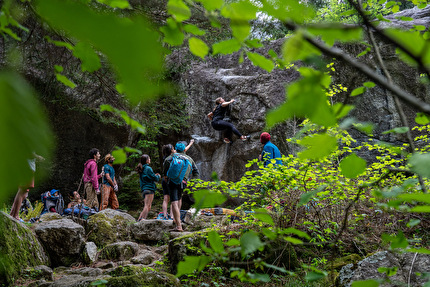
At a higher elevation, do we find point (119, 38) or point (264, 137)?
point (264, 137)

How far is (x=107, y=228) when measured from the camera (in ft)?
21.6

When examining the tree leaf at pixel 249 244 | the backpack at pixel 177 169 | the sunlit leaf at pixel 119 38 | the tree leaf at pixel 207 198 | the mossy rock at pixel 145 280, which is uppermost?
the sunlit leaf at pixel 119 38

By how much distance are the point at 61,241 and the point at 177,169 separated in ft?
7.65

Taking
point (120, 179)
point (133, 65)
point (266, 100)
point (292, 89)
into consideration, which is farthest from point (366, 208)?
point (120, 179)

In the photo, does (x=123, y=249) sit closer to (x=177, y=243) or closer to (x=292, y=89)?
(x=177, y=243)

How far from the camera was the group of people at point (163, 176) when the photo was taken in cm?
611

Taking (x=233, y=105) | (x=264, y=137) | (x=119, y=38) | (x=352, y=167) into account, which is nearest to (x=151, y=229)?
(x=264, y=137)

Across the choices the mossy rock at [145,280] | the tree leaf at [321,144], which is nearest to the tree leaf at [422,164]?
the tree leaf at [321,144]

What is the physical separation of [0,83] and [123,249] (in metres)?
5.80

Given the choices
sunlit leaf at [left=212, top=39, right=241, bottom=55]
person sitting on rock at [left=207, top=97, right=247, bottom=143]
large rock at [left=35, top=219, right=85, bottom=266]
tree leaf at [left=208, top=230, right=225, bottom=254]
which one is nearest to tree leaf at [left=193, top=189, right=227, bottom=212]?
tree leaf at [left=208, top=230, right=225, bottom=254]

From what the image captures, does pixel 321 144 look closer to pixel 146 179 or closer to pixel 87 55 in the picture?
pixel 87 55

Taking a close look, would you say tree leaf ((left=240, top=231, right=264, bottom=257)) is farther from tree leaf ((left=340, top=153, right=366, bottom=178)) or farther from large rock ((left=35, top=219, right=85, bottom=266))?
large rock ((left=35, top=219, right=85, bottom=266))

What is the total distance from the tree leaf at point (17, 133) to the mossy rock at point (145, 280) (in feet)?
10.8

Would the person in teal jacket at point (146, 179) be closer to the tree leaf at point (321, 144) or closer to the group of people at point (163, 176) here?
the group of people at point (163, 176)
